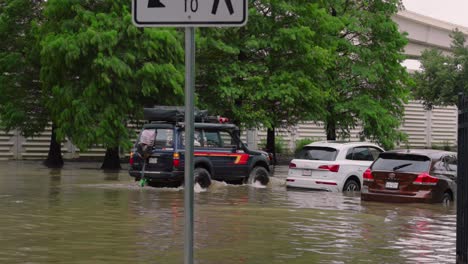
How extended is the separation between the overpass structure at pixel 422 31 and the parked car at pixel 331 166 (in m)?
39.6

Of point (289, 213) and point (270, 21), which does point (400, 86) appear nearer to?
point (270, 21)

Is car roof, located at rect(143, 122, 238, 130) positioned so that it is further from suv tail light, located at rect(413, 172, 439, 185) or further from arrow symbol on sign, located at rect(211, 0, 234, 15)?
arrow symbol on sign, located at rect(211, 0, 234, 15)

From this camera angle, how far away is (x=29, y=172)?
1383 inches

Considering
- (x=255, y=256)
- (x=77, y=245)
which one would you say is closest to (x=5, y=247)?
(x=77, y=245)

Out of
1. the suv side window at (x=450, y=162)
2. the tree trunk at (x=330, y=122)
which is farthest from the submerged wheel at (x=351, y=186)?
the tree trunk at (x=330, y=122)

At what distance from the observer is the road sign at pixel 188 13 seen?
6359 millimetres

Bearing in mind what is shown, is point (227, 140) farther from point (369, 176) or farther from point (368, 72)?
point (368, 72)

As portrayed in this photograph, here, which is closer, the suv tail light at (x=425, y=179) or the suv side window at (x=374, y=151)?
the suv tail light at (x=425, y=179)

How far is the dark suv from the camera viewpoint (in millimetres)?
25703

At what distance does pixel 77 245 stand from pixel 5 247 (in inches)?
38.2

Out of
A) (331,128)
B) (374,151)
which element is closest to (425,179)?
(374,151)

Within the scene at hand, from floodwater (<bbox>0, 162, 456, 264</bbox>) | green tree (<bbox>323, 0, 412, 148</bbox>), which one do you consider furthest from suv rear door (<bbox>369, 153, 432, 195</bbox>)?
green tree (<bbox>323, 0, 412, 148</bbox>)

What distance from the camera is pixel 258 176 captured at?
91.2 feet

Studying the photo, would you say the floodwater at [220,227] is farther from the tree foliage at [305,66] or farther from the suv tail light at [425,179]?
the tree foliage at [305,66]
